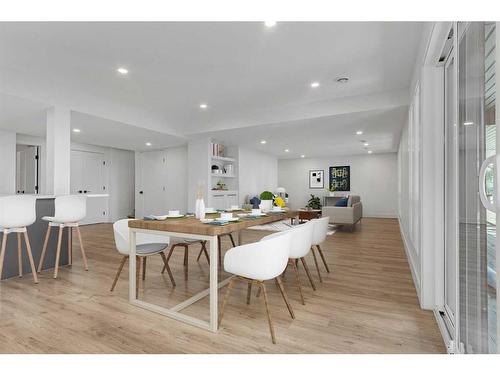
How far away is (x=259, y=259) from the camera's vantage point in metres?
1.83

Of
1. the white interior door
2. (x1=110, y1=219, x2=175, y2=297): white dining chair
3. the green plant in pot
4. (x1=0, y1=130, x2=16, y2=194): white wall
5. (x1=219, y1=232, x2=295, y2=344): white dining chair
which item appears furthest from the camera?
the green plant in pot

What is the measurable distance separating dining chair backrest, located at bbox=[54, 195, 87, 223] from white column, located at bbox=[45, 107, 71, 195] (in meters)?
0.77

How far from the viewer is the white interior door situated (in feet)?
26.2

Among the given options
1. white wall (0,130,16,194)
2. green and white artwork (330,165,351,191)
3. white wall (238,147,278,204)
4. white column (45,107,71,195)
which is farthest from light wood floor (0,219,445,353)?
green and white artwork (330,165,351,191)

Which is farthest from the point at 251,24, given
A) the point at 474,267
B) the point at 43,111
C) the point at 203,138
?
the point at 203,138

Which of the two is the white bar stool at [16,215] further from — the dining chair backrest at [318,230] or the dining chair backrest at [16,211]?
the dining chair backrest at [318,230]

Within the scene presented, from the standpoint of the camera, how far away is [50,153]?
152 inches

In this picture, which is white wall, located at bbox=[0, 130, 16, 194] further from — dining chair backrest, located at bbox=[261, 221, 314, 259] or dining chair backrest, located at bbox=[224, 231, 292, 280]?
dining chair backrest, located at bbox=[261, 221, 314, 259]

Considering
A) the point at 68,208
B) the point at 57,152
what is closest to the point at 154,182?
the point at 57,152

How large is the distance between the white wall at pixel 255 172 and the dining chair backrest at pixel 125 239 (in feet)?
16.2

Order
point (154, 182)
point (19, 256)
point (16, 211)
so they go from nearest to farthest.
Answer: point (16, 211) → point (19, 256) → point (154, 182)

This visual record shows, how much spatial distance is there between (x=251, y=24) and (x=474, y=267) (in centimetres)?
245

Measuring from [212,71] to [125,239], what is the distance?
2.29 meters

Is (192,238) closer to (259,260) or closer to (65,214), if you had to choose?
(259,260)
